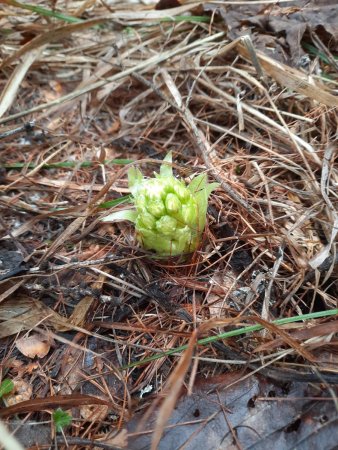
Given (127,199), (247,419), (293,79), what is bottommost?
(247,419)

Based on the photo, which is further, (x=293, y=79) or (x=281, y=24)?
(x=281, y=24)

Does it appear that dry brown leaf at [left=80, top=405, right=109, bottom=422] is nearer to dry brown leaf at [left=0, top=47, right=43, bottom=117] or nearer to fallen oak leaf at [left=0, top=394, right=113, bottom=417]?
fallen oak leaf at [left=0, top=394, right=113, bottom=417]

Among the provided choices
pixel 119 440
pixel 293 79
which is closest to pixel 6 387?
pixel 119 440

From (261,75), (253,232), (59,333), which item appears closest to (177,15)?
(261,75)

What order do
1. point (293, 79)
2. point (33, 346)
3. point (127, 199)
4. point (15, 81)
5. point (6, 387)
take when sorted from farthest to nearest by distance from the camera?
1. point (15, 81)
2. point (293, 79)
3. point (127, 199)
4. point (33, 346)
5. point (6, 387)

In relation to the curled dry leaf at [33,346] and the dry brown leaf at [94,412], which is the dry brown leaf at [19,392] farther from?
the dry brown leaf at [94,412]

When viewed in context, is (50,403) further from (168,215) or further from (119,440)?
(168,215)

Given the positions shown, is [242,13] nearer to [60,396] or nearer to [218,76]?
[218,76]
